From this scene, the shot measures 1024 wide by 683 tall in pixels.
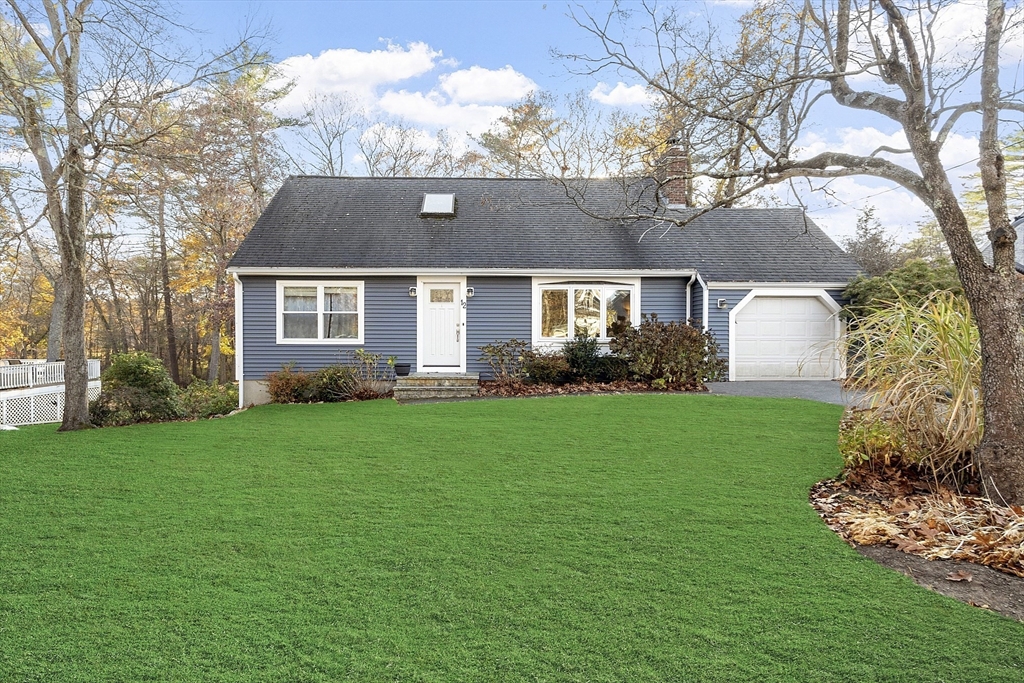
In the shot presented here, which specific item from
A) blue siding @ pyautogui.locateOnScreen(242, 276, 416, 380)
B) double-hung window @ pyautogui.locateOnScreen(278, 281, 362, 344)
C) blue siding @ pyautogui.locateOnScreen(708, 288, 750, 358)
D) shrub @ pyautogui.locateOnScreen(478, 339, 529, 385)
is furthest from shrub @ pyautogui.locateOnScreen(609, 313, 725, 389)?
double-hung window @ pyautogui.locateOnScreen(278, 281, 362, 344)

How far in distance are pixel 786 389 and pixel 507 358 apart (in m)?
5.86

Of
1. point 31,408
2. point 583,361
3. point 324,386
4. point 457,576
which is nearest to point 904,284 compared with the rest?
point 583,361

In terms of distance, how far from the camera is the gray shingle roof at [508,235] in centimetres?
1367

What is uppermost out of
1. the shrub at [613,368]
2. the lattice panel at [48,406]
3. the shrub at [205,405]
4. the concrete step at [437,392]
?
the shrub at [613,368]

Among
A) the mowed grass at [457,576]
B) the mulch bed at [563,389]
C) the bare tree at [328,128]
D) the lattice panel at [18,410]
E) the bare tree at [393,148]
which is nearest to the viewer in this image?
the mowed grass at [457,576]

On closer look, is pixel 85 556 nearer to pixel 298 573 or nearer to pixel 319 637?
pixel 298 573

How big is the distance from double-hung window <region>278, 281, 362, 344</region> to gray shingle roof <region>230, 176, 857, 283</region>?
2.00 ft

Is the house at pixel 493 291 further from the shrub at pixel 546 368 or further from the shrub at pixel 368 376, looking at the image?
the shrub at pixel 546 368

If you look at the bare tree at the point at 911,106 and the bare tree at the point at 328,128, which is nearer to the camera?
the bare tree at the point at 911,106

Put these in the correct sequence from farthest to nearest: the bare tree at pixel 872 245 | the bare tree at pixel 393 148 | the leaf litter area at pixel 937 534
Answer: the bare tree at pixel 393 148
the bare tree at pixel 872 245
the leaf litter area at pixel 937 534

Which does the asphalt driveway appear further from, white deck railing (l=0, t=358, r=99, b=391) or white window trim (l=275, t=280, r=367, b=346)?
white deck railing (l=0, t=358, r=99, b=391)

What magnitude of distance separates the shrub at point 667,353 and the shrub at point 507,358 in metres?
2.13

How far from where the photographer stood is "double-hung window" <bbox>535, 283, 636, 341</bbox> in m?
13.8

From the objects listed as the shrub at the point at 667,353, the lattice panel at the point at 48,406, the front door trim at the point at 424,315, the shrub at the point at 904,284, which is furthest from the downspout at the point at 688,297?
the lattice panel at the point at 48,406
